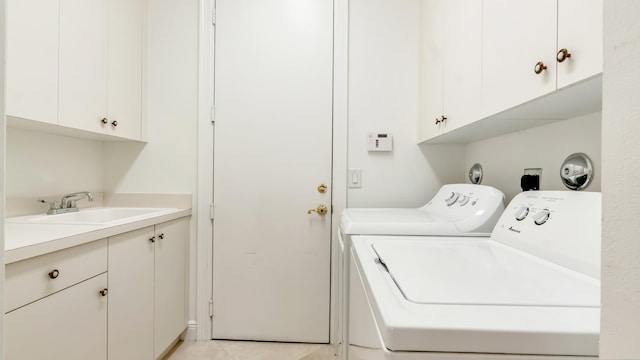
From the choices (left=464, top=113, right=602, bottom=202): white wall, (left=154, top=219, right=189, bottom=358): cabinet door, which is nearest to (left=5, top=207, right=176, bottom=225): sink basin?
(left=154, top=219, right=189, bottom=358): cabinet door

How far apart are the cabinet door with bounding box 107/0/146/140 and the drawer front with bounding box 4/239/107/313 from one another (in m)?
0.81

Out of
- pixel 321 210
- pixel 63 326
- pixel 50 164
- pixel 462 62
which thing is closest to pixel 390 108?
pixel 462 62

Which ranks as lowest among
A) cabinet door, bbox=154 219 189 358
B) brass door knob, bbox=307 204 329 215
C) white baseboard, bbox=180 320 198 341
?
white baseboard, bbox=180 320 198 341

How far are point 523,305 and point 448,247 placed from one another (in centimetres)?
45

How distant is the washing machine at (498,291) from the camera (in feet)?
Result: 1.45

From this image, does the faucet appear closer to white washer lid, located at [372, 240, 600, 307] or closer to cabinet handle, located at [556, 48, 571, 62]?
white washer lid, located at [372, 240, 600, 307]

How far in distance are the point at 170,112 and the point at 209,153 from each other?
39cm

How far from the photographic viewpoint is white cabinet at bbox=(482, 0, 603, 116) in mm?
616

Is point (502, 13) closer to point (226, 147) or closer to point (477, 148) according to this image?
point (477, 148)

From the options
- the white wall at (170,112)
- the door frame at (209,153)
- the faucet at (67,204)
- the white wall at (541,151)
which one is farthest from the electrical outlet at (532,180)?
the faucet at (67,204)

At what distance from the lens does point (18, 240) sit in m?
0.92

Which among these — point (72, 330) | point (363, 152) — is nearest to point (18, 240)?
point (72, 330)

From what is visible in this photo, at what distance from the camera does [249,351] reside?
179 centimetres

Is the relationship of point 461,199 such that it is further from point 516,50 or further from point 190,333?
point 190,333
